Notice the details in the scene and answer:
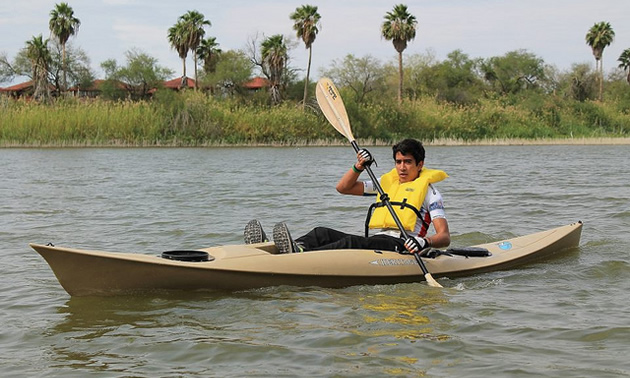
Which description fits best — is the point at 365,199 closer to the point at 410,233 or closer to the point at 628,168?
the point at 410,233

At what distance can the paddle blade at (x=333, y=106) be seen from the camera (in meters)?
7.11

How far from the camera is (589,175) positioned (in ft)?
51.7

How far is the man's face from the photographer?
5387 millimetres

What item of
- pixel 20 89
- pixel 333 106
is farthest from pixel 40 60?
pixel 333 106

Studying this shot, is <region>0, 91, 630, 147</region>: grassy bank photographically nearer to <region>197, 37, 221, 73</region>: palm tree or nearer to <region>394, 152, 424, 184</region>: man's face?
<region>197, 37, 221, 73</region>: palm tree

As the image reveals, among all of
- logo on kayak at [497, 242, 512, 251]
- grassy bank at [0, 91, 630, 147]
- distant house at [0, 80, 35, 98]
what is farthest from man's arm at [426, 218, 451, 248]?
distant house at [0, 80, 35, 98]

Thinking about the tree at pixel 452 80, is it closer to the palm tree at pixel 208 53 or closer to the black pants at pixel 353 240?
the palm tree at pixel 208 53

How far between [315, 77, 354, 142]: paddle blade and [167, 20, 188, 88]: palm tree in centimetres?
3591

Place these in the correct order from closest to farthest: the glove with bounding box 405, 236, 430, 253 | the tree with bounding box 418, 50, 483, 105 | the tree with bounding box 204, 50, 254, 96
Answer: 1. the glove with bounding box 405, 236, 430, 253
2. the tree with bounding box 204, 50, 254, 96
3. the tree with bounding box 418, 50, 483, 105

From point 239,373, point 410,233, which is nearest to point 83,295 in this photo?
point 239,373

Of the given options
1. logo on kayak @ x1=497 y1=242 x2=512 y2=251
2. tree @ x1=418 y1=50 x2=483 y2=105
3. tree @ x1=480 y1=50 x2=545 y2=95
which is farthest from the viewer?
tree @ x1=480 y1=50 x2=545 y2=95

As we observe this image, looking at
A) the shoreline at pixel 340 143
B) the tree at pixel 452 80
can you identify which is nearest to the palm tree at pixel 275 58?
the shoreline at pixel 340 143

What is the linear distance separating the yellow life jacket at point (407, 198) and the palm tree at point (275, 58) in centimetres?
3530

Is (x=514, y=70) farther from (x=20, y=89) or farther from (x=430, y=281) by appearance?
(x=430, y=281)
